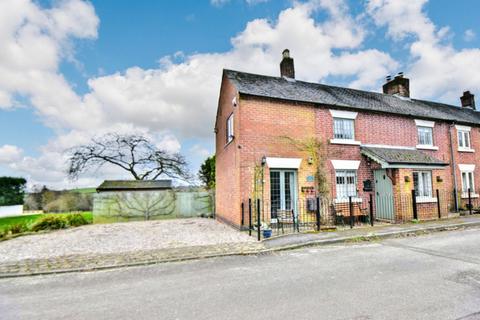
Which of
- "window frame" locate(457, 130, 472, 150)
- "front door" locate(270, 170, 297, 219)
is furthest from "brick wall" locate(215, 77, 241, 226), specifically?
"window frame" locate(457, 130, 472, 150)

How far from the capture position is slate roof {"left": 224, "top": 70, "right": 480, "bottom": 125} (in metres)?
12.6

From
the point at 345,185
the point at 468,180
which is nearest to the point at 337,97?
the point at 345,185

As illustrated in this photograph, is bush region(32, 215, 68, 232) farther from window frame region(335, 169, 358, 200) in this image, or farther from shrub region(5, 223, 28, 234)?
window frame region(335, 169, 358, 200)

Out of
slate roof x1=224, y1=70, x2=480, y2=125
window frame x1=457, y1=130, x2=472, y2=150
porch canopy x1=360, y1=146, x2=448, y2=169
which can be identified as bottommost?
porch canopy x1=360, y1=146, x2=448, y2=169

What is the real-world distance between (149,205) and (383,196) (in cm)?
1434

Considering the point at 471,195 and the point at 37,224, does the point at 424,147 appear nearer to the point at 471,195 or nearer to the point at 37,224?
the point at 471,195

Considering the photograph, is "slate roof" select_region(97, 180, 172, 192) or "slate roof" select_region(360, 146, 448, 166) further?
"slate roof" select_region(97, 180, 172, 192)

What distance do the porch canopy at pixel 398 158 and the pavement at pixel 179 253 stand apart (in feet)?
10.3

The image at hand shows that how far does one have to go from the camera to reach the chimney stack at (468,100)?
73.7ft

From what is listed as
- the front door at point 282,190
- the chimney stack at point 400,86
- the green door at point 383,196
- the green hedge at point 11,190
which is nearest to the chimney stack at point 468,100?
the chimney stack at point 400,86

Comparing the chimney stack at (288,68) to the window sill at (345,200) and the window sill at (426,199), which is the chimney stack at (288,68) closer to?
the window sill at (345,200)

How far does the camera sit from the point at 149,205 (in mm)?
17953

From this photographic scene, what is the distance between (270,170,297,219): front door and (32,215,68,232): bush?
11704mm

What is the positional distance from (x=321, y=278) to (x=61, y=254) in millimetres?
7530
